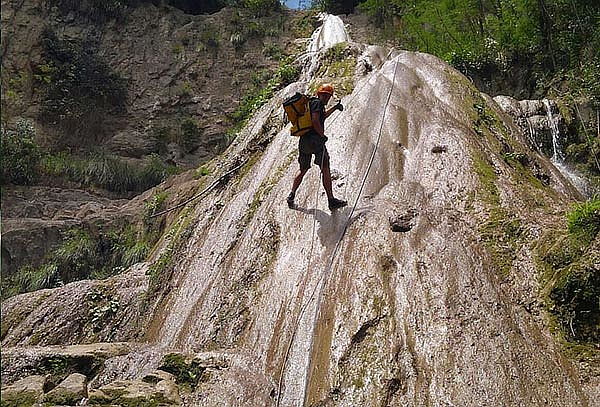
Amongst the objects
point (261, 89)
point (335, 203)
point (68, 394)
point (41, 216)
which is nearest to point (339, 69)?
point (335, 203)

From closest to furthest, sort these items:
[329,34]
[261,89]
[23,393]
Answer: [23,393] < [261,89] < [329,34]

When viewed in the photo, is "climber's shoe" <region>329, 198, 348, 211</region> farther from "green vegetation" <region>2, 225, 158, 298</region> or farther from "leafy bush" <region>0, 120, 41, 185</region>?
"leafy bush" <region>0, 120, 41, 185</region>

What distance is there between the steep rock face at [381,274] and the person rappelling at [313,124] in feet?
1.47

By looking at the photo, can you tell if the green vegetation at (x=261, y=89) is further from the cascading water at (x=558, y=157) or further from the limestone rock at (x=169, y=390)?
the limestone rock at (x=169, y=390)

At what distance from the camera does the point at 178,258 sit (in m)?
9.33

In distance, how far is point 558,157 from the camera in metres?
13.3

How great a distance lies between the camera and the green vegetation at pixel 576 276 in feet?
17.8

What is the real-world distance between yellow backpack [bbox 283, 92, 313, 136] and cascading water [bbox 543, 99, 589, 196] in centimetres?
A: 712

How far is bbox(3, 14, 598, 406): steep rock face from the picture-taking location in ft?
17.0

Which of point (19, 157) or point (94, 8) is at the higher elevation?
point (94, 8)

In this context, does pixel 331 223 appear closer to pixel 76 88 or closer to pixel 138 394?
pixel 138 394

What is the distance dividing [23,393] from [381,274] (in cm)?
356

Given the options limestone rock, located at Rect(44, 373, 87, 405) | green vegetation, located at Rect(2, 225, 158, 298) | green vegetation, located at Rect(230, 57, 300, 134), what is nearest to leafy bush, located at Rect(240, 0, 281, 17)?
green vegetation, located at Rect(230, 57, 300, 134)

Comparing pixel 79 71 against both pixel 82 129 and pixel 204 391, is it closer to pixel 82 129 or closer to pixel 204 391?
pixel 82 129
